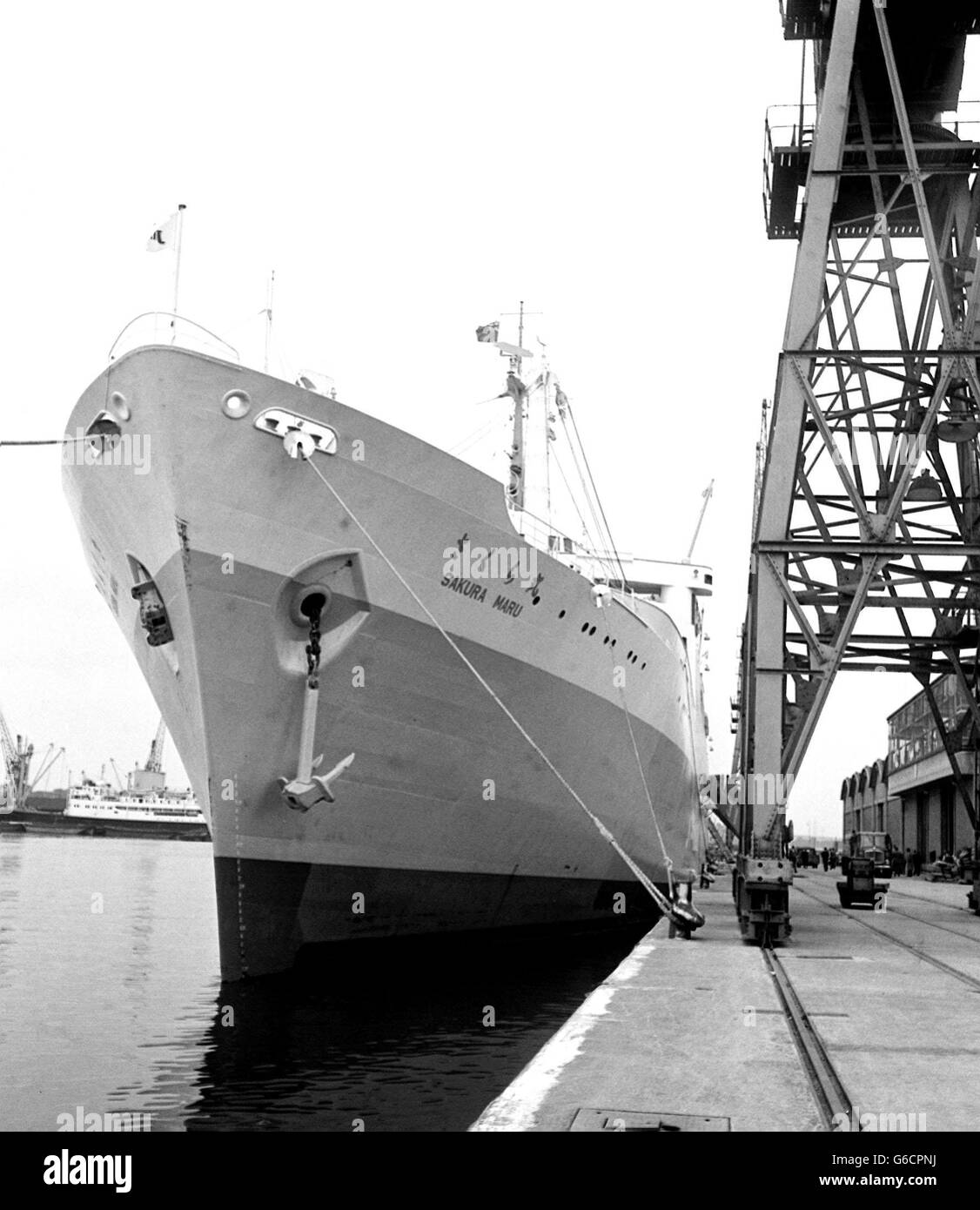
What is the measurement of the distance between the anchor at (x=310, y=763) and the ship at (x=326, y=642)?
27 millimetres

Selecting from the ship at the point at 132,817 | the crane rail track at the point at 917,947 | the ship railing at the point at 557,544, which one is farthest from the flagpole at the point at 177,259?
the ship at the point at 132,817

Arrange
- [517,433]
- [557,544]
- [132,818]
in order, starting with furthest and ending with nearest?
[132,818] → [517,433] → [557,544]

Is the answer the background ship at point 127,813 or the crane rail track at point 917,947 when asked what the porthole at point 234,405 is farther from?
the background ship at point 127,813

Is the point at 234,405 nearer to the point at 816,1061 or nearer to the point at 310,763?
the point at 310,763

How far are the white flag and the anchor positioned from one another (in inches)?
160

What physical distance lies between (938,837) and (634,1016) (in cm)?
4754

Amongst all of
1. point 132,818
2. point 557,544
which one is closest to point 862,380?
point 557,544

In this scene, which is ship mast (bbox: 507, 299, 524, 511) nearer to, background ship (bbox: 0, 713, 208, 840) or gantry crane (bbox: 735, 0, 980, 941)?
gantry crane (bbox: 735, 0, 980, 941)

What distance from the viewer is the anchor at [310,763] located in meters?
12.8

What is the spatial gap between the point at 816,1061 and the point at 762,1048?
1.42 ft

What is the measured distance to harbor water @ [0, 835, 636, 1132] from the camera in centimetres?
864

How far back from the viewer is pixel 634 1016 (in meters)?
8.05

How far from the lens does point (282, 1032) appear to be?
11.2 metres
